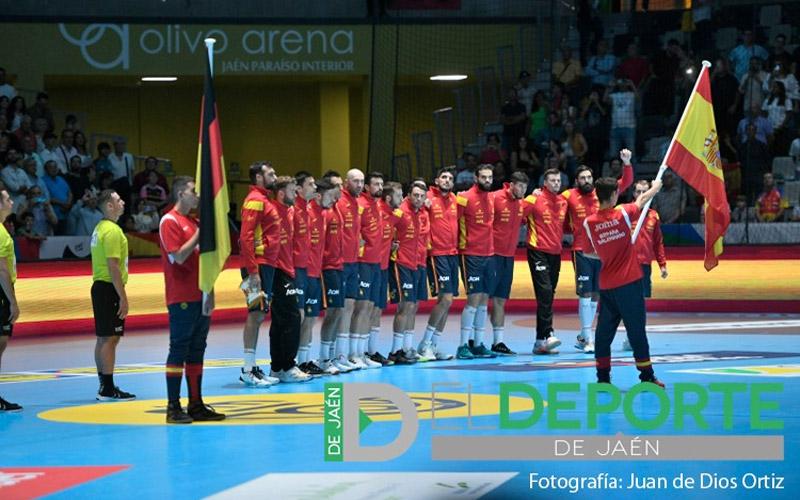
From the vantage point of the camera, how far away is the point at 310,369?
15094 mm

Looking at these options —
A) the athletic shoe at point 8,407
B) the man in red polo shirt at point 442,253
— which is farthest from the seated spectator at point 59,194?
the athletic shoe at point 8,407

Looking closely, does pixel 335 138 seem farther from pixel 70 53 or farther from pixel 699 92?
pixel 699 92

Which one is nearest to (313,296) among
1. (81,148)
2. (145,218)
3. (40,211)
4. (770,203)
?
(40,211)

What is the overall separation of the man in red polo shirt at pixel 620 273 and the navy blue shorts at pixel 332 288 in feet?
10.6

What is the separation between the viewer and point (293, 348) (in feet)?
47.3

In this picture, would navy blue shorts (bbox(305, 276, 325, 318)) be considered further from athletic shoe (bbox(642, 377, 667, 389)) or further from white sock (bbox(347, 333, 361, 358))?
athletic shoe (bbox(642, 377, 667, 389))

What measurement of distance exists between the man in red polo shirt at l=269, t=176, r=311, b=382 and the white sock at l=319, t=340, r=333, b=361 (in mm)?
966

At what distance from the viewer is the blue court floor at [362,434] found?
9.13 meters

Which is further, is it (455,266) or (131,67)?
(131,67)

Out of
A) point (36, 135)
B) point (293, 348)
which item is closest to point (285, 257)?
point (293, 348)

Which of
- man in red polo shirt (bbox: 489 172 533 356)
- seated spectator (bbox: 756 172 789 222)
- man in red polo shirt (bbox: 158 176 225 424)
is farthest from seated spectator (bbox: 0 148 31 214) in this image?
seated spectator (bbox: 756 172 789 222)

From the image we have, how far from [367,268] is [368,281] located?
152 mm

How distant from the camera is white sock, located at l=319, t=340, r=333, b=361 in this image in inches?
607

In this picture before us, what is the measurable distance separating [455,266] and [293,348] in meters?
3.48
